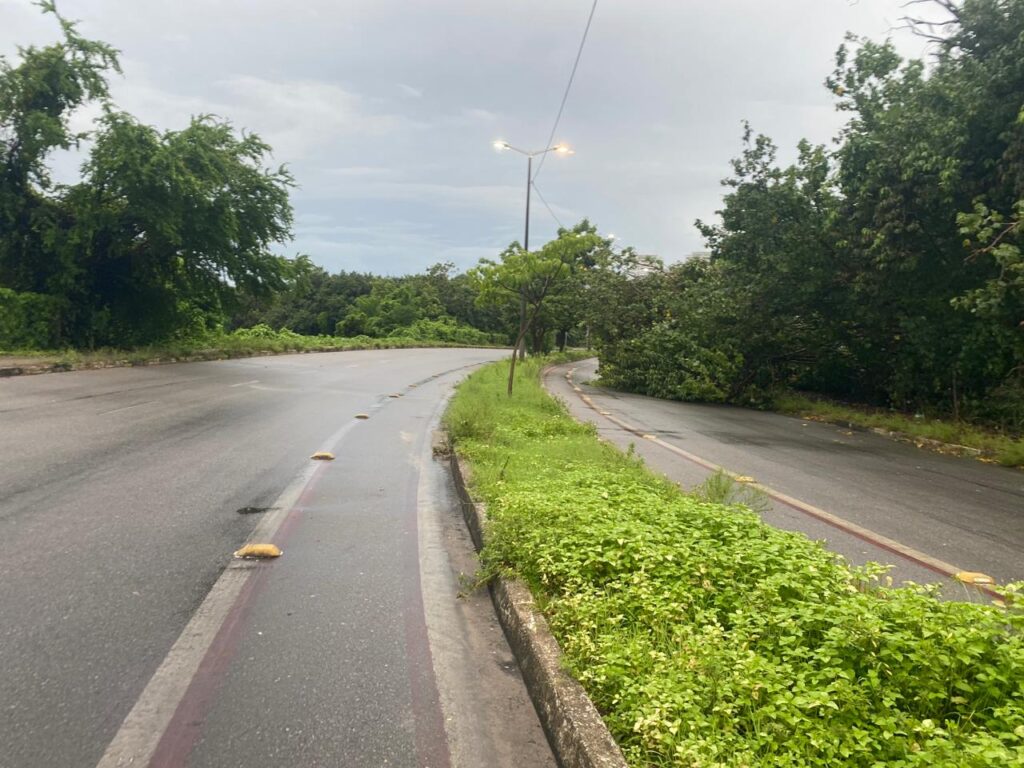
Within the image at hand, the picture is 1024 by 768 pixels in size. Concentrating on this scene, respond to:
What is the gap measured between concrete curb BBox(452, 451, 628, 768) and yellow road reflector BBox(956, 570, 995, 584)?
3.13 m

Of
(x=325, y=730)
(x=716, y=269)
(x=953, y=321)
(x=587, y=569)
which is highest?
(x=716, y=269)

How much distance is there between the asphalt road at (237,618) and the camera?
111 inches

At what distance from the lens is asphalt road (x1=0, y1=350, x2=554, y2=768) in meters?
2.83

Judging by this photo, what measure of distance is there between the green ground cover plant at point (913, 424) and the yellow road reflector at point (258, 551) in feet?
39.6

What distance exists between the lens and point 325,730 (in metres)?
2.90

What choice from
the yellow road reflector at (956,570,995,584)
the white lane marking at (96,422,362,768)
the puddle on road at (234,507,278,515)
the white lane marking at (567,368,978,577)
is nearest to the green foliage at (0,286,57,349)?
the puddle on road at (234,507,278,515)

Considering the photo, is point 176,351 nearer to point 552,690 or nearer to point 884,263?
point 884,263

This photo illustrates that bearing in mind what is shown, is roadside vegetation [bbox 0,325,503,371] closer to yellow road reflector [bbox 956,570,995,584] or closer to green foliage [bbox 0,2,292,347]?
green foliage [bbox 0,2,292,347]

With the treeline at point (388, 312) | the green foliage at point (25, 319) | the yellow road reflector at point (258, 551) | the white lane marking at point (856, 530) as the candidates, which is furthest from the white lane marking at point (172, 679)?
the treeline at point (388, 312)

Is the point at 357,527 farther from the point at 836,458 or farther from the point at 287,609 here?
the point at 836,458

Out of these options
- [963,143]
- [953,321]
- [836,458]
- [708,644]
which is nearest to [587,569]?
[708,644]

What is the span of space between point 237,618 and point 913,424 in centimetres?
1538

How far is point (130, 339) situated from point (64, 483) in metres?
21.1

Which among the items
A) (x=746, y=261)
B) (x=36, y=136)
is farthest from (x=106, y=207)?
(x=746, y=261)
